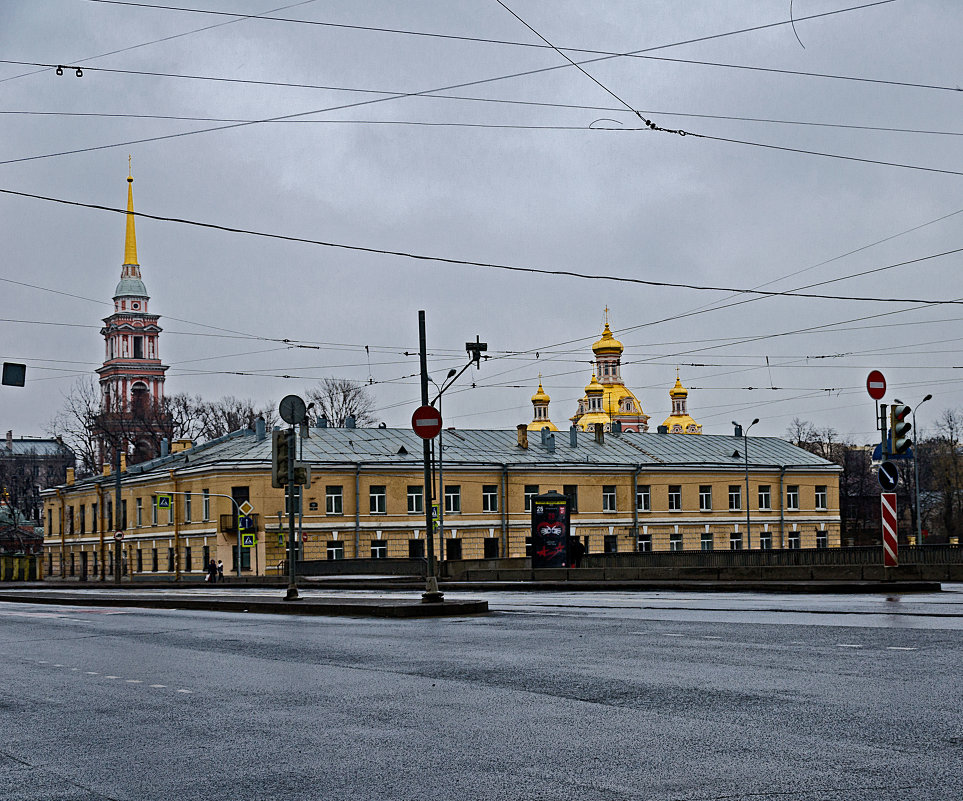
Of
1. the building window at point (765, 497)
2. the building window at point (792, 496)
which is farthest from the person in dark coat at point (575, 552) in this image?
the building window at point (792, 496)

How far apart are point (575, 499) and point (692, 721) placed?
234 feet

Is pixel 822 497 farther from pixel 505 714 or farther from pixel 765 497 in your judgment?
pixel 505 714

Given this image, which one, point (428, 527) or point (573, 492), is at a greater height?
point (573, 492)

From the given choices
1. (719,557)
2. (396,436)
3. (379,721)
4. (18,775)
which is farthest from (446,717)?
(396,436)

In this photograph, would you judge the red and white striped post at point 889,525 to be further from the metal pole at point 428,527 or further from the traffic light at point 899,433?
the metal pole at point 428,527

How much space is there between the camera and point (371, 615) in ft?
68.0

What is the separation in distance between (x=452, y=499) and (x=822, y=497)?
28664mm

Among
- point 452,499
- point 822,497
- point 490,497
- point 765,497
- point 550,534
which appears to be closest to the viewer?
point 550,534

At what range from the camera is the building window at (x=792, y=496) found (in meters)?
86.9

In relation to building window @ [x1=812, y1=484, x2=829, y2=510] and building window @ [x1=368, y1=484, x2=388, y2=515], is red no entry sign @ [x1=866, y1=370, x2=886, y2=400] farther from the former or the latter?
building window @ [x1=812, y1=484, x2=829, y2=510]

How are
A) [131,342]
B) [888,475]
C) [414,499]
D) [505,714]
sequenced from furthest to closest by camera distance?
[131,342] < [414,499] < [888,475] < [505,714]

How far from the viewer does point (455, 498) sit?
7556 cm

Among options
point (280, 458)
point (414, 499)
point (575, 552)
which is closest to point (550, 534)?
point (575, 552)

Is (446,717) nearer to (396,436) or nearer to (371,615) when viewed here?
(371,615)
